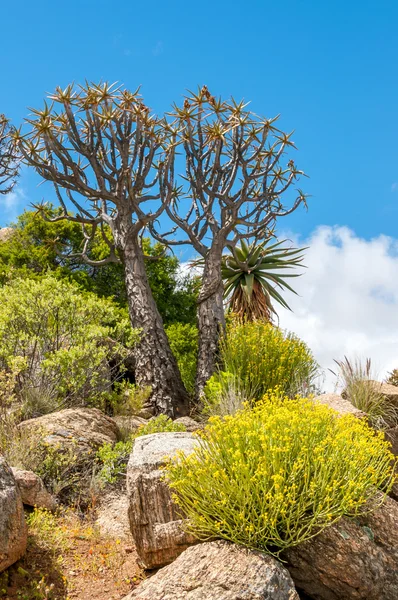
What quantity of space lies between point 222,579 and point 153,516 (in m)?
1.33

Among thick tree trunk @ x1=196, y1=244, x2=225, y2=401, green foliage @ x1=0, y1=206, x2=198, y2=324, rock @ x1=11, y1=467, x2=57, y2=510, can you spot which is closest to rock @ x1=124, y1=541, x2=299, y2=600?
rock @ x1=11, y1=467, x2=57, y2=510

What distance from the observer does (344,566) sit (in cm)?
462

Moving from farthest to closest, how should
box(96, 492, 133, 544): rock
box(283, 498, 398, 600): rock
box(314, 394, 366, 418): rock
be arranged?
box(314, 394, 366, 418): rock
box(96, 492, 133, 544): rock
box(283, 498, 398, 600): rock

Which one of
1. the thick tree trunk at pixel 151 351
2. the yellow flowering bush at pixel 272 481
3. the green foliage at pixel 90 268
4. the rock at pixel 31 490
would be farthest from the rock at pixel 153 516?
the green foliage at pixel 90 268

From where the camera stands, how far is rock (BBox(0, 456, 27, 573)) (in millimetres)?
4840

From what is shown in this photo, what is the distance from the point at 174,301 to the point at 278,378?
7191mm

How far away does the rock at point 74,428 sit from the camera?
748 centimetres

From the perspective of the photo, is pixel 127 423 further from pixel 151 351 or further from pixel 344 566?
pixel 344 566

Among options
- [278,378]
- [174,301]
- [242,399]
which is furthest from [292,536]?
[174,301]

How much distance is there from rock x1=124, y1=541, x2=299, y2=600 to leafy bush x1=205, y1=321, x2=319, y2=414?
6043 mm

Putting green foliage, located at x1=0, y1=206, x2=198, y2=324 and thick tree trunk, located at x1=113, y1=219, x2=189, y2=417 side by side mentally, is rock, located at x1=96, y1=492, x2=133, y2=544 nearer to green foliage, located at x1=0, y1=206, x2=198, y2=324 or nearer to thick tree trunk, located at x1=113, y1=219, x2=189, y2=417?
thick tree trunk, located at x1=113, y1=219, x2=189, y2=417

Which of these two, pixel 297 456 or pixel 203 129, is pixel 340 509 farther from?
pixel 203 129

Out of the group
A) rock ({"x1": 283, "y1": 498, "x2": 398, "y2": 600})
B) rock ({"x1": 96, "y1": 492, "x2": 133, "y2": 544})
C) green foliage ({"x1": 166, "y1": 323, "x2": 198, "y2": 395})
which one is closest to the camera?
rock ({"x1": 283, "y1": 498, "x2": 398, "y2": 600})

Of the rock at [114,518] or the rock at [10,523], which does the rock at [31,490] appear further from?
the rock at [10,523]
